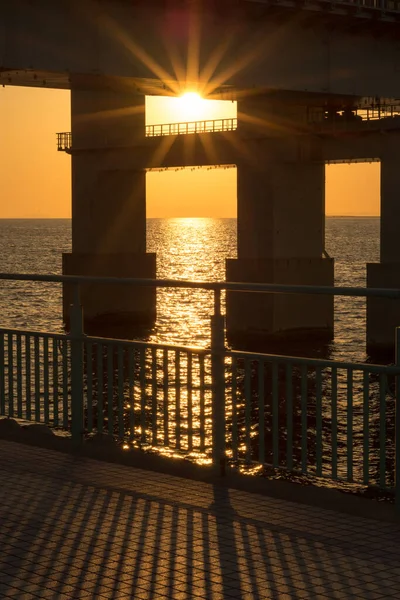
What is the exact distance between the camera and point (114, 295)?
66.1 metres

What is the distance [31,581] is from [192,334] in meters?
53.7

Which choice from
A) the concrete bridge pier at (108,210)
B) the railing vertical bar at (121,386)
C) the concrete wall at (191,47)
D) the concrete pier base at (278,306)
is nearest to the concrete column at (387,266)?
the concrete pier base at (278,306)

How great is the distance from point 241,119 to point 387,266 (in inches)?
466

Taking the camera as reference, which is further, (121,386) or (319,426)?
(121,386)

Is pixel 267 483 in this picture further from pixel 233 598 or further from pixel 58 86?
pixel 58 86

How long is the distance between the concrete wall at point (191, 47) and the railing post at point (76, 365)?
2289 cm

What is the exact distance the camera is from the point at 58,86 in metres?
42.9

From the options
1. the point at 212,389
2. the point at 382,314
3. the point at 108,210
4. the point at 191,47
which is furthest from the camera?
the point at 108,210

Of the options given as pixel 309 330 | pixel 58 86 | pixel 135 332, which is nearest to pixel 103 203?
pixel 135 332

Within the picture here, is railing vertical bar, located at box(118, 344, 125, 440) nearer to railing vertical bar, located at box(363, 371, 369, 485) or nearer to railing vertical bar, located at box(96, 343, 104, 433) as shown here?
railing vertical bar, located at box(96, 343, 104, 433)

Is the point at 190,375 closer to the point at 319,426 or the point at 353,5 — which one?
the point at 319,426

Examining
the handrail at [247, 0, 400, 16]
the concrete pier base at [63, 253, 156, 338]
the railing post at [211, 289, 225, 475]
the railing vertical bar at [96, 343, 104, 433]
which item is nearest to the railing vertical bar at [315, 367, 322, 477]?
the railing post at [211, 289, 225, 475]

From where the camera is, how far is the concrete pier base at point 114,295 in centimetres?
6538

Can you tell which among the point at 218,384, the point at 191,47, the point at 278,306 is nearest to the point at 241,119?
the point at 278,306
